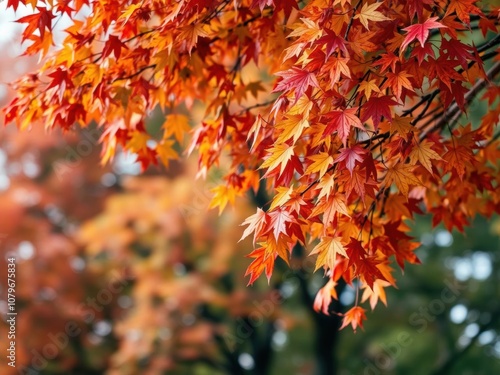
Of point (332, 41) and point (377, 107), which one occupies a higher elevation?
point (332, 41)

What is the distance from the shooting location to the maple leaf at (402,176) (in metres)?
2.36

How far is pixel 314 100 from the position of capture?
2.21m

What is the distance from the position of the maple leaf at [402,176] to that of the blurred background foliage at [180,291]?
5.83 m

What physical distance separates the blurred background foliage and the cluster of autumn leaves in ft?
16.1

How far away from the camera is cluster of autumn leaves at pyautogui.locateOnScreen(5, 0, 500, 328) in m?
2.22

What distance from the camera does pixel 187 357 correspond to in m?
9.45

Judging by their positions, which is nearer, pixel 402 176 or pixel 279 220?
pixel 279 220

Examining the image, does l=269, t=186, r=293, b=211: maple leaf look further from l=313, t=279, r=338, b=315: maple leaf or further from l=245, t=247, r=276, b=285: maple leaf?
l=313, t=279, r=338, b=315: maple leaf

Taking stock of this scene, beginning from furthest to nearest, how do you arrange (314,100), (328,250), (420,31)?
(328,250), (314,100), (420,31)

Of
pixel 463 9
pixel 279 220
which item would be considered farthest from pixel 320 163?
pixel 463 9

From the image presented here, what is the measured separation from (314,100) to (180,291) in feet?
22.5

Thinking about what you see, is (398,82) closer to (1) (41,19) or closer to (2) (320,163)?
(2) (320,163)

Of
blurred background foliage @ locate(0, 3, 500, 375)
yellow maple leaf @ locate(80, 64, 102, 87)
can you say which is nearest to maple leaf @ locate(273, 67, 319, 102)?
yellow maple leaf @ locate(80, 64, 102, 87)

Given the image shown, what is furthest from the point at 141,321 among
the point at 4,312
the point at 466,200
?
the point at 466,200
